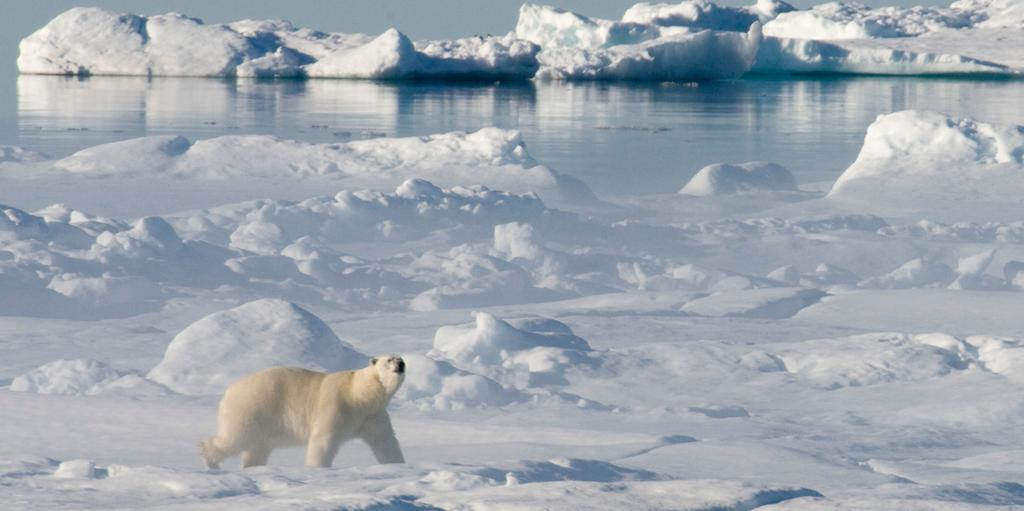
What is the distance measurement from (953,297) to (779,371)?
223 cm

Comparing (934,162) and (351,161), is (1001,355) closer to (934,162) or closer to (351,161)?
(934,162)

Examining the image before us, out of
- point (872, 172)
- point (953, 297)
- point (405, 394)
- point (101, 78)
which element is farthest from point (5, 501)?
point (101, 78)

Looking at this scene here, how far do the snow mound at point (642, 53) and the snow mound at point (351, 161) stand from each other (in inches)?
1124

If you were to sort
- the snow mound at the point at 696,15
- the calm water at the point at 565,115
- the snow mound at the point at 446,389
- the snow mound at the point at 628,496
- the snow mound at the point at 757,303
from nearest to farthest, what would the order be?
the snow mound at the point at 628,496
the snow mound at the point at 446,389
the snow mound at the point at 757,303
the calm water at the point at 565,115
the snow mound at the point at 696,15

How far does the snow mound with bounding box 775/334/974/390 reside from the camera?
229 inches

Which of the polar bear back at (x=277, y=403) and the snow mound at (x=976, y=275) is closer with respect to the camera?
the polar bear back at (x=277, y=403)

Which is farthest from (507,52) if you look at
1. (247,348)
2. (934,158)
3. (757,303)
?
(247,348)

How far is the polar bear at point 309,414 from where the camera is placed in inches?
145

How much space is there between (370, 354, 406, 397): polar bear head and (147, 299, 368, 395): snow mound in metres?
1.90

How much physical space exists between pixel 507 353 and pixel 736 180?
7934mm

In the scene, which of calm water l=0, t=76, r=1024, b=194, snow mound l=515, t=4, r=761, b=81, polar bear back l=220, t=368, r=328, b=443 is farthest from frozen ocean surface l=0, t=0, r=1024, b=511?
snow mound l=515, t=4, r=761, b=81

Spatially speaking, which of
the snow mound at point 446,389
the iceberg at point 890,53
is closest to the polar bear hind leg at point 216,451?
the snow mound at point 446,389

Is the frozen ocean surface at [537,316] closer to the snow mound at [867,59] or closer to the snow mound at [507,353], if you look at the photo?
the snow mound at [507,353]

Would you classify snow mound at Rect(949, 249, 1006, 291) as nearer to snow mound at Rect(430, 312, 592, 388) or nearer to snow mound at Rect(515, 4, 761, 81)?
snow mound at Rect(430, 312, 592, 388)
